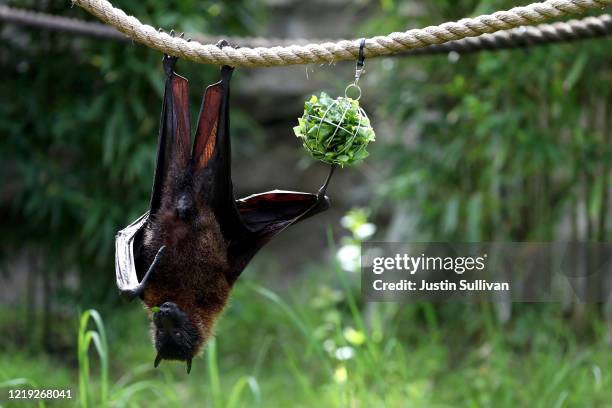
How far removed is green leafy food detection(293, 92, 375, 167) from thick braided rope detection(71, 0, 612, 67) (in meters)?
0.11

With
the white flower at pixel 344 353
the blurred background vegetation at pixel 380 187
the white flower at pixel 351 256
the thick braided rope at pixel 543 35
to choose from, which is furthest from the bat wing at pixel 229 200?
the blurred background vegetation at pixel 380 187

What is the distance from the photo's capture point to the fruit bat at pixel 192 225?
2.00m

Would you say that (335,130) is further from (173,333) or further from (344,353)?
(344,353)

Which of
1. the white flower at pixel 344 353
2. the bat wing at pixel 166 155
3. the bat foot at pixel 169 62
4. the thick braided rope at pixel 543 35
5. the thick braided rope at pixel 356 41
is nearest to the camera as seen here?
the thick braided rope at pixel 356 41

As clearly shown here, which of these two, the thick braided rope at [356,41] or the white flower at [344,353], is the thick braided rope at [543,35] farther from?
the white flower at [344,353]

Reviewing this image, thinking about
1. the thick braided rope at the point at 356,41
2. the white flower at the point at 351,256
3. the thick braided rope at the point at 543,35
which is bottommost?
the white flower at the point at 351,256

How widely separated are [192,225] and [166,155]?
22 centimetres

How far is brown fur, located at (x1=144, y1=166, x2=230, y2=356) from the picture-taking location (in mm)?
2070

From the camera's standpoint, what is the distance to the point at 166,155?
2.04 m

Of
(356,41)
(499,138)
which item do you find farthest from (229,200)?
(499,138)

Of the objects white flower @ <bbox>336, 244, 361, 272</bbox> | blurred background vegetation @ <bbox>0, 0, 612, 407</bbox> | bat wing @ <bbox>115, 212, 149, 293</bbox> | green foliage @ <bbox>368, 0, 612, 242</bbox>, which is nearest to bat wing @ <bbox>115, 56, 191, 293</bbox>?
bat wing @ <bbox>115, 212, 149, 293</bbox>

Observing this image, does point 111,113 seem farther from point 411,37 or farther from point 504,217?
point 411,37

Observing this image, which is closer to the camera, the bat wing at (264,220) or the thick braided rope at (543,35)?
the bat wing at (264,220)

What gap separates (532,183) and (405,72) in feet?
3.83
